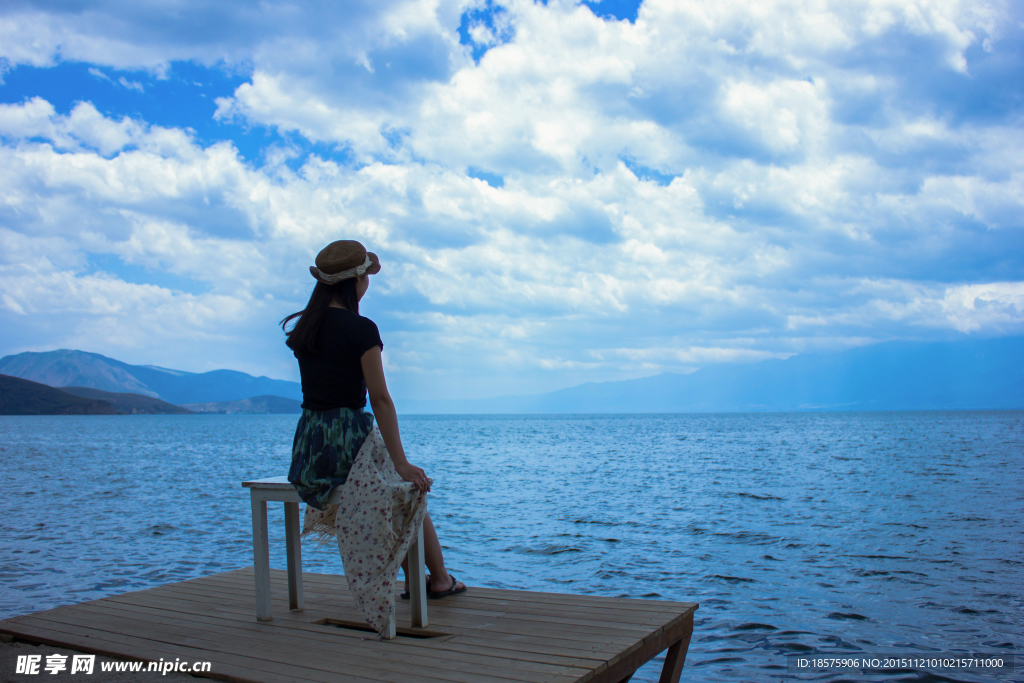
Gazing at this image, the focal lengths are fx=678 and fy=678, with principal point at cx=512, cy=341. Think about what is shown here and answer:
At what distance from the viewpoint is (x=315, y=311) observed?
3.82 metres

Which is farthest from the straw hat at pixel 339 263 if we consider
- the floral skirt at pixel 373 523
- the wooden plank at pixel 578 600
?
the wooden plank at pixel 578 600

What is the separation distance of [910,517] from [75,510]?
2016 cm

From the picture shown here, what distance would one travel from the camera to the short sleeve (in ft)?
12.1

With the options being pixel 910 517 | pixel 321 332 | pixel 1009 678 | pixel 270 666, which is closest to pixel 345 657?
pixel 270 666

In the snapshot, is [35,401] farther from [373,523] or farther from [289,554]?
[373,523]

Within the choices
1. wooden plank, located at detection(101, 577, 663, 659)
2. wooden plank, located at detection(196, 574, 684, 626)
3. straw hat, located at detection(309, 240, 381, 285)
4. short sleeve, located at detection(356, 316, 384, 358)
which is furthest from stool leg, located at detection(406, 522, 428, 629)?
straw hat, located at detection(309, 240, 381, 285)

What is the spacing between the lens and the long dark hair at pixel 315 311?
3754 millimetres

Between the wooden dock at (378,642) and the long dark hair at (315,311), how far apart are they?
1628 millimetres

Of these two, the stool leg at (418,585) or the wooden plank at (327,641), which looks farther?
the stool leg at (418,585)

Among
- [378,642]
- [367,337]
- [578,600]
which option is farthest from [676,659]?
→ [367,337]

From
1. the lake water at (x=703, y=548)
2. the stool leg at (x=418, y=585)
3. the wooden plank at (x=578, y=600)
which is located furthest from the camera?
the lake water at (x=703, y=548)

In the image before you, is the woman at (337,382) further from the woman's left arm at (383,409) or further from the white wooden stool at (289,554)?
the white wooden stool at (289,554)

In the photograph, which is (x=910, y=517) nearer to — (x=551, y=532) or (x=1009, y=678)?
(x=551, y=532)

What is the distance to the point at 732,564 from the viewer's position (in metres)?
10.5
